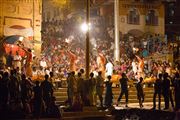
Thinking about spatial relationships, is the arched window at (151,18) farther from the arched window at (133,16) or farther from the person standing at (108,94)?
the person standing at (108,94)

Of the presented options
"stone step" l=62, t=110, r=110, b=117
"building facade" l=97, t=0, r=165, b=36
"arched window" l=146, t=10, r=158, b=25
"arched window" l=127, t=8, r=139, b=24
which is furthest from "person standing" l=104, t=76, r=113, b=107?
"arched window" l=146, t=10, r=158, b=25

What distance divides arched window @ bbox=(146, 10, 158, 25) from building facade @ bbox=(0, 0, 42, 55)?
21.6 metres

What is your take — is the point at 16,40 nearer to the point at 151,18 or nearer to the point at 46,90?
the point at 46,90

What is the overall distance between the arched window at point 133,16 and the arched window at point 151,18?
148 centimetres

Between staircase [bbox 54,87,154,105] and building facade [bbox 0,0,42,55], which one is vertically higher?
building facade [bbox 0,0,42,55]

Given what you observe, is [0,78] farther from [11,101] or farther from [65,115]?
[65,115]

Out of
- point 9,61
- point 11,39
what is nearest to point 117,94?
point 9,61

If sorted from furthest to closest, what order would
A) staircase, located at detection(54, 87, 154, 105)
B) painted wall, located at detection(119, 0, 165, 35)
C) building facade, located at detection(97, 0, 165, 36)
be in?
building facade, located at detection(97, 0, 165, 36), painted wall, located at detection(119, 0, 165, 35), staircase, located at detection(54, 87, 154, 105)

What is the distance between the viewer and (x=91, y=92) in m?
20.1

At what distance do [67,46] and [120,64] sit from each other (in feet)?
22.0

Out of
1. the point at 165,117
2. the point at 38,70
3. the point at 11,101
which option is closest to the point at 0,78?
the point at 11,101

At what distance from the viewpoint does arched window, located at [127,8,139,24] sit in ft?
162

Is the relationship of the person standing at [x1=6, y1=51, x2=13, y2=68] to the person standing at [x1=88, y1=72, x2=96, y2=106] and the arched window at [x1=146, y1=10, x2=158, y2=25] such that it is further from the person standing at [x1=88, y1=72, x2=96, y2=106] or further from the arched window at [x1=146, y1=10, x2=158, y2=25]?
the arched window at [x1=146, y1=10, x2=158, y2=25]

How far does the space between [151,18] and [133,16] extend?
8.52 feet
